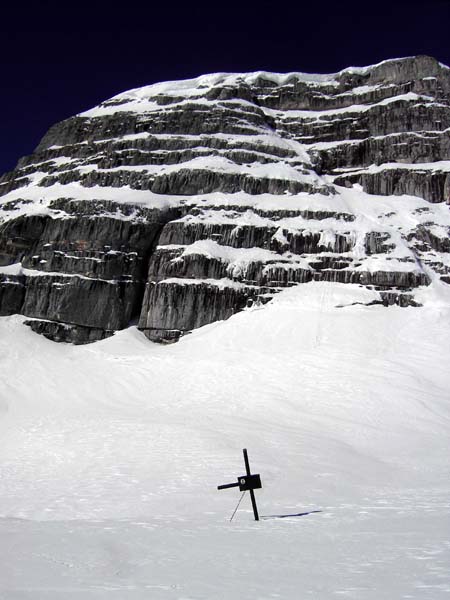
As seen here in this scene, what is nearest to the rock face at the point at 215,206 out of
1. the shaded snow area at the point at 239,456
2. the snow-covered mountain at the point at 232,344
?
the snow-covered mountain at the point at 232,344

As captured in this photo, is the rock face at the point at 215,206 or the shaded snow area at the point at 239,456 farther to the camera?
the rock face at the point at 215,206

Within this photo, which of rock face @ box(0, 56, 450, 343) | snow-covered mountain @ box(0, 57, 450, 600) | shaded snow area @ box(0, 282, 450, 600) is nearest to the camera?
shaded snow area @ box(0, 282, 450, 600)

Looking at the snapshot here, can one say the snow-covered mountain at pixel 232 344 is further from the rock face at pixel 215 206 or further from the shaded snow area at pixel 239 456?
the rock face at pixel 215 206

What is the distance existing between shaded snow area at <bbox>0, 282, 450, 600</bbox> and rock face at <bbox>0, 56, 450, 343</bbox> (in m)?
3.77

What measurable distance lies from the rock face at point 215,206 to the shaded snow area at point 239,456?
12.4 ft

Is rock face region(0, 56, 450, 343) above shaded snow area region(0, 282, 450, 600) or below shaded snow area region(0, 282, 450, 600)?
above

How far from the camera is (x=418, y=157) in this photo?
7212cm

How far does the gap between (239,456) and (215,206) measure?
43.5m

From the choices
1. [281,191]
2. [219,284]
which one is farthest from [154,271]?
[281,191]

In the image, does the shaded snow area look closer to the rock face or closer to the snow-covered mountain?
the snow-covered mountain

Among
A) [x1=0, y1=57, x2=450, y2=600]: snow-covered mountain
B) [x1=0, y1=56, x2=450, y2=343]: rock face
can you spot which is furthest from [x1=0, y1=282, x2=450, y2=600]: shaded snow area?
[x1=0, y1=56, x2=450, y2=343]: rock face

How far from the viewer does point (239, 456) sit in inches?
832

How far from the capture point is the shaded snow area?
6297mm

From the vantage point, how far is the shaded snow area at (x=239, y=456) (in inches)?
248
